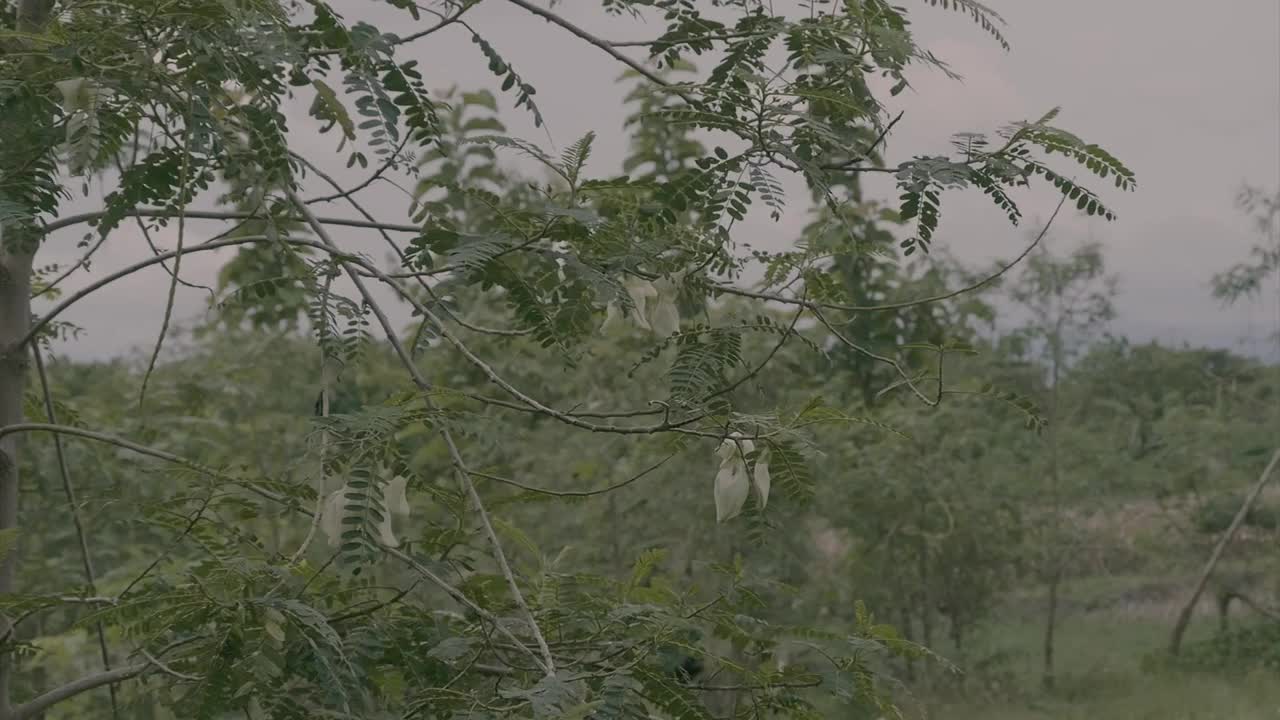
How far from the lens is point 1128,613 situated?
8.73m

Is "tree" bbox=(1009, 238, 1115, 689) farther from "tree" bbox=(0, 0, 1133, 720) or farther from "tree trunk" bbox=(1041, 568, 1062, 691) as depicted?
"tree" bbox=(0, 0, 1133, 720)

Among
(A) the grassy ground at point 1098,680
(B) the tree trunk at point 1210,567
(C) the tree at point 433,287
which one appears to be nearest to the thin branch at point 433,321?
(C) the tree at point 433,287

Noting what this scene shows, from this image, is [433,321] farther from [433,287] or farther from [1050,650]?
[1050,650]

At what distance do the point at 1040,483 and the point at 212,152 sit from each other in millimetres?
6534

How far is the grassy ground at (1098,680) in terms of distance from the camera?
253 inches

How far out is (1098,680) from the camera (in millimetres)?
7348

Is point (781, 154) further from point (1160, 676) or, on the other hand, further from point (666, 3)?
point (1160, 676)

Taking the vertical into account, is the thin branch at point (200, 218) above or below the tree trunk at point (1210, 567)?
above

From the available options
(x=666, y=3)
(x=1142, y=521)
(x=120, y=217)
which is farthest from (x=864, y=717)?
(x=1142, y=521)

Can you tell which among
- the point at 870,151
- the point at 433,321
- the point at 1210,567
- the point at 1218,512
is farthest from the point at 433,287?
the point at 1218,512

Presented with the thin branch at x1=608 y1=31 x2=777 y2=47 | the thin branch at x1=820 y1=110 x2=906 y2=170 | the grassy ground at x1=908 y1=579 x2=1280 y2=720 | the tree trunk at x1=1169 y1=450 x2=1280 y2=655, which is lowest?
the grassy ground at x1=908 y1=579 x2=1280 y2=720

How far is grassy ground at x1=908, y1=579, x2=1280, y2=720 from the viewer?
6.44m

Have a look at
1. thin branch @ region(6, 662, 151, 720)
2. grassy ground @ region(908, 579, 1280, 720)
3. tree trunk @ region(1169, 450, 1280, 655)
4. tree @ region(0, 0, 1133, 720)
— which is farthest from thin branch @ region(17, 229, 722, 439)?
tree trunk @ region(1169, 450, 1280, 655)

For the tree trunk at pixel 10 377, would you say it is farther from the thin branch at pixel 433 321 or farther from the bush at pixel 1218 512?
the bush at pixel 1218 512
